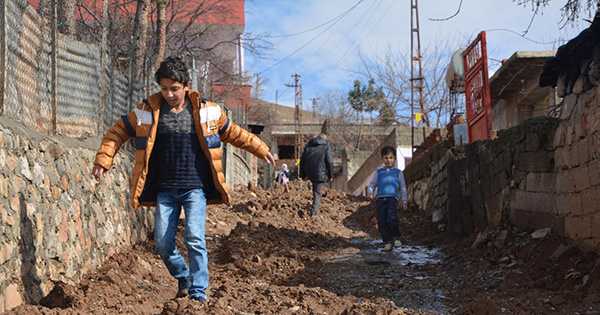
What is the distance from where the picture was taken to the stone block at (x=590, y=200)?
519 centimetres

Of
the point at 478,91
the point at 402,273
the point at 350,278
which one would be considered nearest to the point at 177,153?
the point at 350,278

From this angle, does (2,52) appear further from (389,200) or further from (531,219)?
(389,200)

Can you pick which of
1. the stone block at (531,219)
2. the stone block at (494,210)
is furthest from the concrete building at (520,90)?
the stone block at (531,219)

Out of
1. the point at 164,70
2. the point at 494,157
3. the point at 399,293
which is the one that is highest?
the point at 164,70

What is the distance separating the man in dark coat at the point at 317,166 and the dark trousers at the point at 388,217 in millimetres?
3400

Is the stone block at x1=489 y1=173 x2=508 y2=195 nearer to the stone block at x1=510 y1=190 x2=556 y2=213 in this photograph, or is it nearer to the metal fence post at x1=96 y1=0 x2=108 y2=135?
the stone block at x1=510 y1=190 x2=556 y2=213

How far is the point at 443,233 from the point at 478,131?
2.12 meters

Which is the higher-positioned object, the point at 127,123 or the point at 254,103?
the point at 254,103

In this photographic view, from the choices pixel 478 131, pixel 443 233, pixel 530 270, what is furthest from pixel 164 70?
pixel 478 131

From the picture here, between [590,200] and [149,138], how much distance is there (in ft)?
12.4

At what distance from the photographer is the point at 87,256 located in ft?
17.2

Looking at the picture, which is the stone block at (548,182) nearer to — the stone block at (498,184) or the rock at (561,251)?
the rock at (561,251)

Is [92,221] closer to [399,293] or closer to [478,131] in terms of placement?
[399,293]

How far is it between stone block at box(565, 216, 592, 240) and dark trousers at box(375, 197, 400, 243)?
3.05 metres
